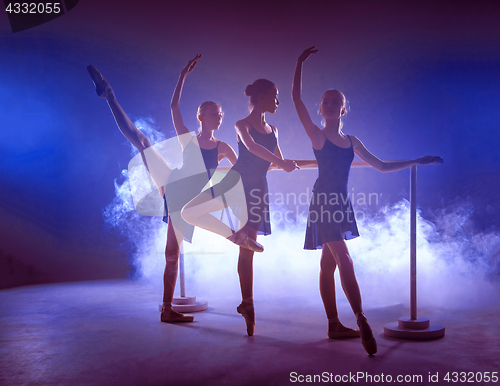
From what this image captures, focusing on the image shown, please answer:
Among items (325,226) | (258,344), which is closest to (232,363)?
(258,344)

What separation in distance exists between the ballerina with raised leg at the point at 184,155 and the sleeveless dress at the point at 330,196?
0.77 metres

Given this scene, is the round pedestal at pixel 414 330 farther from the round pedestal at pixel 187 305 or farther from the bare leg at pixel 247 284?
the round pedestal at pixel 187 305

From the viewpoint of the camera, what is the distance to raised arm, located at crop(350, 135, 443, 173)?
205 centimetres

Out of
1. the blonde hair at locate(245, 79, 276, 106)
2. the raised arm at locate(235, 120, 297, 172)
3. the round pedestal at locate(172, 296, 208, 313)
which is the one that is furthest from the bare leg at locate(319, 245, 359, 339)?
the round pedestal at locate(172, 296, 208, 313)

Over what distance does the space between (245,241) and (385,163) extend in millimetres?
852

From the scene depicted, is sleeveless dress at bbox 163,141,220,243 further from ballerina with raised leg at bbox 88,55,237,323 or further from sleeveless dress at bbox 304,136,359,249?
sleeveless dress at bbox 304,136,359,249

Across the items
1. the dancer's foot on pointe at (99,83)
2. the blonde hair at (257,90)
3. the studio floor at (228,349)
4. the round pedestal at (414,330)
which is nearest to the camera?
the studio floor at (228,349)

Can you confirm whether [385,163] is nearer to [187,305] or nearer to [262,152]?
[262,152]

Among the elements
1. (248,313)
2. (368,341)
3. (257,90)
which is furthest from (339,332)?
(257,90)

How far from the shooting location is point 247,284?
202 centimetres

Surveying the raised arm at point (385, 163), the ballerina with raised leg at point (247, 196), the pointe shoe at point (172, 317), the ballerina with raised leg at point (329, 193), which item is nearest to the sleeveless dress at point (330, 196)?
the ballerina with raised leg at point (329, 193)

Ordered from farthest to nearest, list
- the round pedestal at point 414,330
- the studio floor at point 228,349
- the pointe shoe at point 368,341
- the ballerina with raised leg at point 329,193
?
the round pedestal at point 414,330 < the ballerina with raised leg at point 329,193 < the pointe shoe at point 368,341 < the studio floor at point 228,349

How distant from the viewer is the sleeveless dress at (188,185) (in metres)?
2.41

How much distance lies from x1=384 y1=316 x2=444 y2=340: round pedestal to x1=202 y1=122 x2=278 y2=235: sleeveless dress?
79cm
